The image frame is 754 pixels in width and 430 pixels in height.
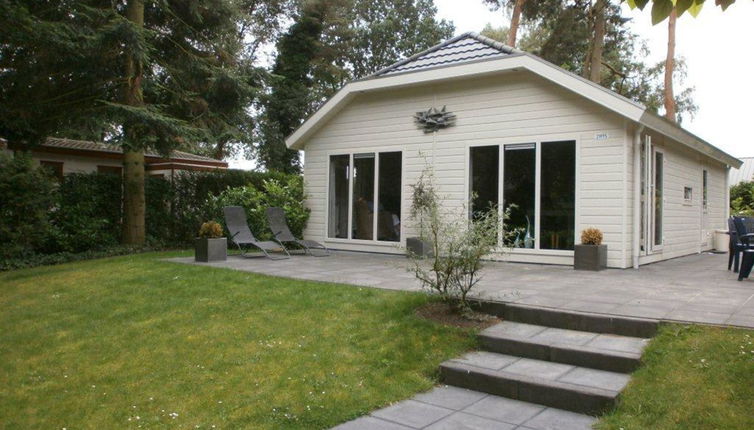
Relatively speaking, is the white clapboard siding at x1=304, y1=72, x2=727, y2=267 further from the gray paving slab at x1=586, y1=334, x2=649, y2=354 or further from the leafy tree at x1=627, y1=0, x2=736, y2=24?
the leafy tree at x1=627, y1=0, x2=736, y2=24

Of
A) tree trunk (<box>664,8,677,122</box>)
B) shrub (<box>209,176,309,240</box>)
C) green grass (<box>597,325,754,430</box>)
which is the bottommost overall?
green grass (<box>597,325,754,430</box>)

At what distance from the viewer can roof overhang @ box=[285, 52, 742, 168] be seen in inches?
327

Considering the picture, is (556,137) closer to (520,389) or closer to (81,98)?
(520,389)

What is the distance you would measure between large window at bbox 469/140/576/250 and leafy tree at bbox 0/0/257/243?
22.7 ft

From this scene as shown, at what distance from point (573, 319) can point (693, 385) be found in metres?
1.41

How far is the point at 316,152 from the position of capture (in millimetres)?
12383

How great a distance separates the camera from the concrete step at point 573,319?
14.9 ft

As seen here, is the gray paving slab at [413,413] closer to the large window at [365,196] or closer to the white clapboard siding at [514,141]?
the white clapboard siding at [514,141]

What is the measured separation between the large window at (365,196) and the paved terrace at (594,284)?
3.72 ft

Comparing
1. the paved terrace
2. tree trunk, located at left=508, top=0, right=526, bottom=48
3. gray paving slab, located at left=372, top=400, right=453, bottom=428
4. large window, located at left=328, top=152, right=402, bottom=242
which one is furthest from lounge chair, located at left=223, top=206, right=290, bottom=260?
tree trunk, located at left=508, top=0, right=526, bottom=48

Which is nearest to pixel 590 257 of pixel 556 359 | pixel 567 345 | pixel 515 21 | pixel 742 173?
pixel 567 345

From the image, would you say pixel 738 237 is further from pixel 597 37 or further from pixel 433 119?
pixel 597 37

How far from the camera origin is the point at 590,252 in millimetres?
8414

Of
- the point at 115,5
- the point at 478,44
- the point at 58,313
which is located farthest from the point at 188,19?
the point at 58,313
